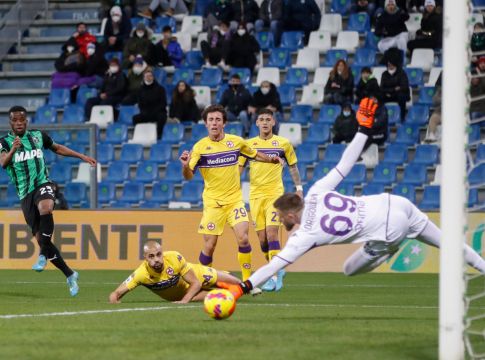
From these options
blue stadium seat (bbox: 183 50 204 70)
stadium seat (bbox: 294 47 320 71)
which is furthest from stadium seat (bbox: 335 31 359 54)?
blue stadium seat (bbox: 183 50 204 70)

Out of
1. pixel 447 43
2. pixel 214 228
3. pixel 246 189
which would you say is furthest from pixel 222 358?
pixel 246 189

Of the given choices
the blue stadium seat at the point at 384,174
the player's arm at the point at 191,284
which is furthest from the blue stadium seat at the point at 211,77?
the player's arm at the point at 191,284

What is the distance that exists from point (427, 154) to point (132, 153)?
633 cm

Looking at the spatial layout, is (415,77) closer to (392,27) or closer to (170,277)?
(392,27)

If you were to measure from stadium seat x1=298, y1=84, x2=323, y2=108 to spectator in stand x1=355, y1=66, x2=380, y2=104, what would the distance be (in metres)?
1.51

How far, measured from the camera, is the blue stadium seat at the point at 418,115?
79.6 feet

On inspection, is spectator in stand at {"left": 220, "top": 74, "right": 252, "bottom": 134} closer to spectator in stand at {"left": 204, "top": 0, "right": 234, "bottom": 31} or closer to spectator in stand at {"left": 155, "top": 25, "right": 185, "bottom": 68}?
spectator in stand at {"left": 204, "top": 0, "right": 234, "bottom": 31}

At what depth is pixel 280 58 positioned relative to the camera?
26766mm

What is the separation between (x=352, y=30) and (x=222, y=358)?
63.0 ft

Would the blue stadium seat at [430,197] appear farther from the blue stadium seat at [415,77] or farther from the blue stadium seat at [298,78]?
the blue stadium seat at [298,78]

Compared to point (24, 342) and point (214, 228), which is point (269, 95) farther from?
point (24, 342)

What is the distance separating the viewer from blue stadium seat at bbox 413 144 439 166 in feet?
77.1

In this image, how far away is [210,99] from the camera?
26484 mm

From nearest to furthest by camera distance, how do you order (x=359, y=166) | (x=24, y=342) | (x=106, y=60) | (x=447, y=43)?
(x=447, y=43) < (x=24, y=342) < (x=359, y=166) < (x=106, y=60)
